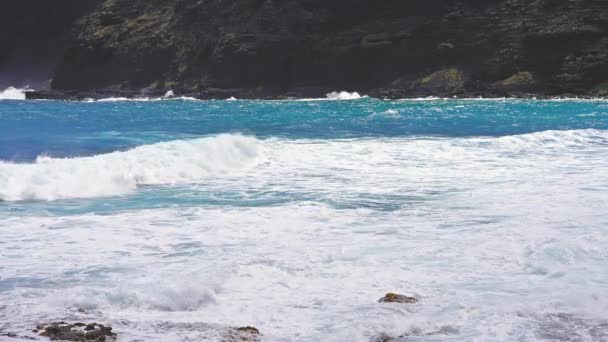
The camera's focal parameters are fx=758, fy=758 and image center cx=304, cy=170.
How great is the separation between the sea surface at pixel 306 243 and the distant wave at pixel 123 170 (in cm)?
5

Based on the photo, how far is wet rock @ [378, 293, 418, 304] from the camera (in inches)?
272

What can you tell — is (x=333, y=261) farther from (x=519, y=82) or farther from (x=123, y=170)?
(x=519, y=82)

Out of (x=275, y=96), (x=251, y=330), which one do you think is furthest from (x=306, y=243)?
(x=275, y=96)

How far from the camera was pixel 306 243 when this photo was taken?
31.3 ft

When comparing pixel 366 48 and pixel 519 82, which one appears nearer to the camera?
pixel 519 82

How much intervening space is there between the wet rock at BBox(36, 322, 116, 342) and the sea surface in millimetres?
158

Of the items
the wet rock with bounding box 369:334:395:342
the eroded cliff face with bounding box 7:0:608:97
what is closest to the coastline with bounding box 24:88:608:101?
the eroded cliff face with bounding box 7:0:608:97

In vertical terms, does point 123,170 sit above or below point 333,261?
above

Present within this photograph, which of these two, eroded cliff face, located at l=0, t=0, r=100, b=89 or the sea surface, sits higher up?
eroded cliff face, located at l=0, t=0, r=100, b=89

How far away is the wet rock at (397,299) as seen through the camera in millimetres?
6918

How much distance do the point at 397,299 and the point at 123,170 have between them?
395 inches

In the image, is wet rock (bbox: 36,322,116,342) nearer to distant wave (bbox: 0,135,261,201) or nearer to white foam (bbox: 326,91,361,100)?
distant wave (bbox: 0,135,261,201)

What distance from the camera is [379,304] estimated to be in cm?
688

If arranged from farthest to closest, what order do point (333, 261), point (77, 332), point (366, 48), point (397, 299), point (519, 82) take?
point (366, 48), point (519, 82), point (333, 261), point (397, 299), point (77, 332)
